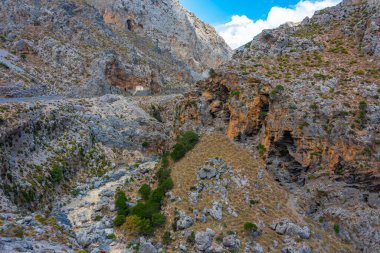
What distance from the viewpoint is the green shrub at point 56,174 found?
40969 millimetres

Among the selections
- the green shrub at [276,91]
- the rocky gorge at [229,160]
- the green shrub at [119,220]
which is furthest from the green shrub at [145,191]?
the green shrub at [276,91]

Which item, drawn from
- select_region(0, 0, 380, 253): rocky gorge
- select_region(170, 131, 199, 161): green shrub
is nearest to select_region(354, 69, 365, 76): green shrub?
select_region(0, 0, 380, 253): rocky gorge

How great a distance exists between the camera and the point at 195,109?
157 ft

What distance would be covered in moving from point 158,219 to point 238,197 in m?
7.29

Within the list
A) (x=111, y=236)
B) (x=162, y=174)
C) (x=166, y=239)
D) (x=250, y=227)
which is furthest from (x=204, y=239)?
(x=162, y=174)

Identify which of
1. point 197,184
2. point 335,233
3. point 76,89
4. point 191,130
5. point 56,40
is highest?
point 56,40

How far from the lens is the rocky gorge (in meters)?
30.7

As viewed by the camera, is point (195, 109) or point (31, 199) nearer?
point (31, 199)

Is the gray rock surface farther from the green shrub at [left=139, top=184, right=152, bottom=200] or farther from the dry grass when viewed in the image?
the green shrub at [left=139, top=184, right=152, bottom=200]

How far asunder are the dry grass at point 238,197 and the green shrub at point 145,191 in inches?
123

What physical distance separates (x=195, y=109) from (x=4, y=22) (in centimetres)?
5571

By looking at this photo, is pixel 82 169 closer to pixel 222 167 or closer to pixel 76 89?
pixel 222 167

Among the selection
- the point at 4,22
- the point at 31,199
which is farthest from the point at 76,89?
the point at 31,199

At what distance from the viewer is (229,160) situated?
3784cm
